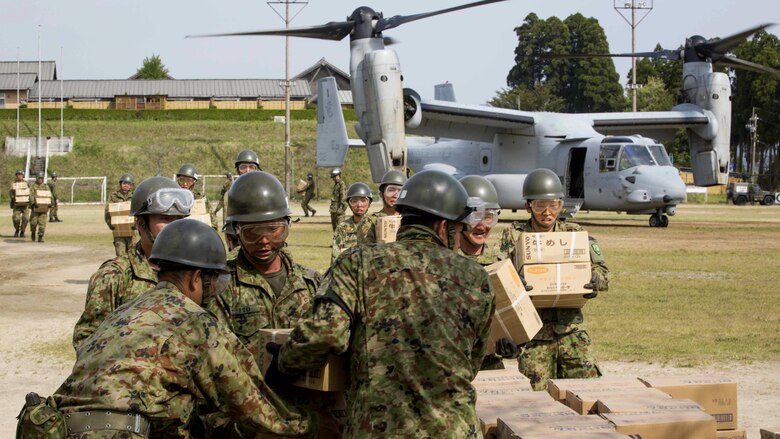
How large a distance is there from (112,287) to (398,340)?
2.17 metres

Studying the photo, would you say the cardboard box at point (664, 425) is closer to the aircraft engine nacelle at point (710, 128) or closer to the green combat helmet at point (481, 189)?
the green combat helmet at point (481, 189)

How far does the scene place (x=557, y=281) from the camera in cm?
689

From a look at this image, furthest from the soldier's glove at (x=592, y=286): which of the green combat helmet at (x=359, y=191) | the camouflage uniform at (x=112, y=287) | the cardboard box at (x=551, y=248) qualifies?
the green combat helmet at (x=359, y=191)

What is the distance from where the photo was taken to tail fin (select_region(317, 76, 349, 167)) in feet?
111

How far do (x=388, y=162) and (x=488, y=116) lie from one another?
→ 6646mm


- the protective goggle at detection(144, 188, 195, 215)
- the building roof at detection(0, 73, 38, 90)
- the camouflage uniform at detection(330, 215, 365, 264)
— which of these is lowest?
the camouflage uniform at detection(330, 215, 365, 264)

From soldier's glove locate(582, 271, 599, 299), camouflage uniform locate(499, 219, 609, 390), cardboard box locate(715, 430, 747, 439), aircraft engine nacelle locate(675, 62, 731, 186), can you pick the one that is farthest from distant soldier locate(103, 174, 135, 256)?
aircraft engine nacelle locate(675, 62, 731, 186)

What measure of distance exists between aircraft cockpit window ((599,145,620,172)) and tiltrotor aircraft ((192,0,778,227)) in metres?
0.03

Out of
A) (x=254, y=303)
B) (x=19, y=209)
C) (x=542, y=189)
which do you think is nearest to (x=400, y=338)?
(x=254, y=303)

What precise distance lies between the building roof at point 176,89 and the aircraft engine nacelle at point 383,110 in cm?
7357

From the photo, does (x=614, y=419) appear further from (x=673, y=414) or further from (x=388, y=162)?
(x=388, y=162)

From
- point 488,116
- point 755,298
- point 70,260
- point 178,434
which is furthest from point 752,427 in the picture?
point 488,116

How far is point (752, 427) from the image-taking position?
774cm

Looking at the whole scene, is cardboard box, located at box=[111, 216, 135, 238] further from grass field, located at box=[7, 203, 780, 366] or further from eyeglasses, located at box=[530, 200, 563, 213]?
eyeglasses, located at box=[530, 200, 563, 213]
